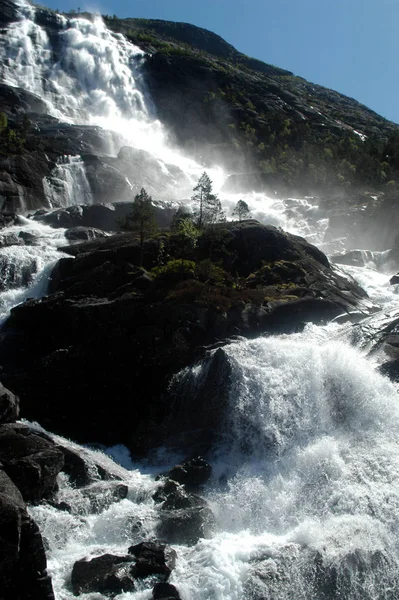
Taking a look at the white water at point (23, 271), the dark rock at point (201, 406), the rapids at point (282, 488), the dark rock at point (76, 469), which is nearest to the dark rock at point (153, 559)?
the rapids at point (282, 488)

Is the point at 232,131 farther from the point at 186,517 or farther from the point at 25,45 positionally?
the point at 186,517

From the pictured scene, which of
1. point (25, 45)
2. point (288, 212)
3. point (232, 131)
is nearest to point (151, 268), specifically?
point (288, 212)

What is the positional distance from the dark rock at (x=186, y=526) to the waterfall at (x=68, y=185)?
5624cm

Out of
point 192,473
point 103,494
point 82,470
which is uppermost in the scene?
point 192,473

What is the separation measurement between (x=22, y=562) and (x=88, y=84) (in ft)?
440

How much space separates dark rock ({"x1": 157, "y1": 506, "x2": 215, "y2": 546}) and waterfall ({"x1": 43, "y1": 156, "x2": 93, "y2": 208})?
56243 mm

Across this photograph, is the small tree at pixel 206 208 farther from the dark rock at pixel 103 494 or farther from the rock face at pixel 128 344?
the dark rock at pixel 103 494

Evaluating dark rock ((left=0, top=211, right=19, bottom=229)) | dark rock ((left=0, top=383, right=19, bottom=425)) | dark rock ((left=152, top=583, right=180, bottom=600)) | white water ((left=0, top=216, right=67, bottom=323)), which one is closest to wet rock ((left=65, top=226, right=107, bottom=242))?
white water ((left=0, top=216, right=67, bottom=323))

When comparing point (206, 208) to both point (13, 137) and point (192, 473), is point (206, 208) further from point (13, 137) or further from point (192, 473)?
point (13, 137)

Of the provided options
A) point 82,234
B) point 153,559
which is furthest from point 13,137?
point 153,559

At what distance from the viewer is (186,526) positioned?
22.0m

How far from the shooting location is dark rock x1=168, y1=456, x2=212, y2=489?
26.1 meters

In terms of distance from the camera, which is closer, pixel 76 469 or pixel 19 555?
pixel 19 555

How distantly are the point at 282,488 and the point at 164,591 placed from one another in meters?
8.77
